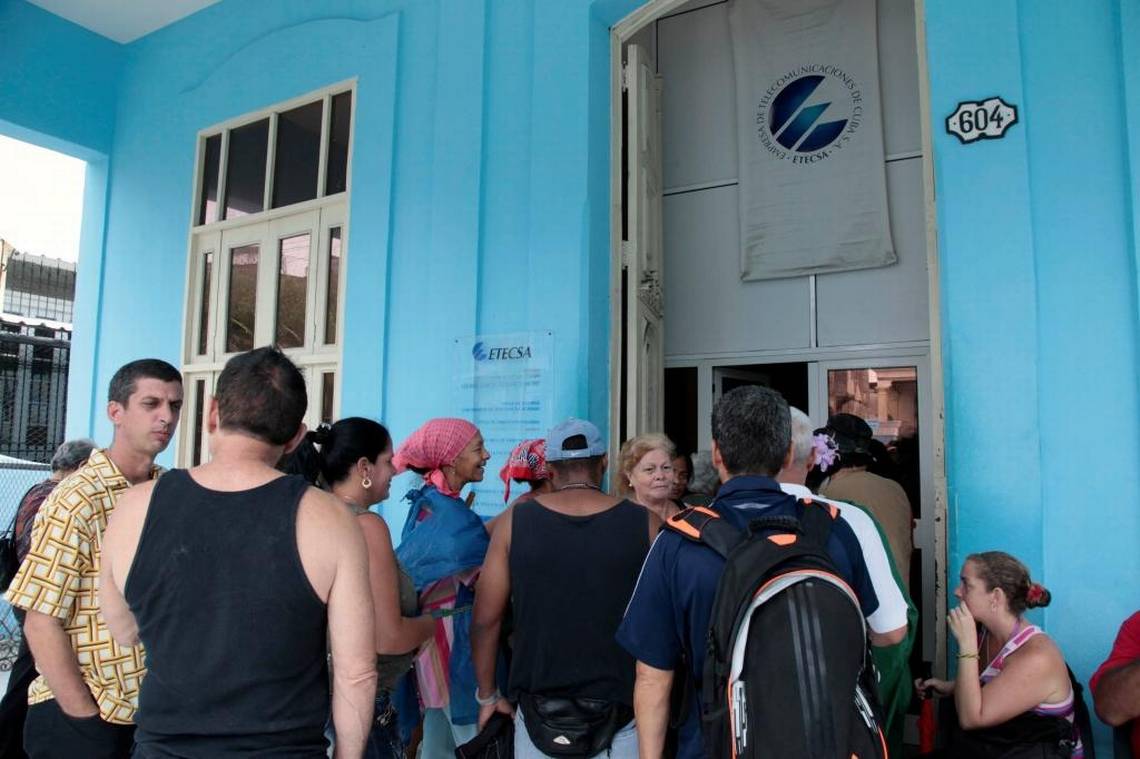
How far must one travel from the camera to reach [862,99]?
5074 mm

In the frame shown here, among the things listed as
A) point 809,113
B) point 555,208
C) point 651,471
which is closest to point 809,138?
point 809,113

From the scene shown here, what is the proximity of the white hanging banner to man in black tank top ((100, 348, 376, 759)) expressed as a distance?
4.24 m

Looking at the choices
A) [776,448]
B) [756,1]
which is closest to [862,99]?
[756,1]

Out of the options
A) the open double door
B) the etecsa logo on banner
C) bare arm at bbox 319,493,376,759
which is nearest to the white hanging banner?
the etecsa logo on banner

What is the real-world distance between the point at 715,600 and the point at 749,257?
405 centimetres

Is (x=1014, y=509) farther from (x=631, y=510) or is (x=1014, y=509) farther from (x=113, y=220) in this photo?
(x=113, y=220)

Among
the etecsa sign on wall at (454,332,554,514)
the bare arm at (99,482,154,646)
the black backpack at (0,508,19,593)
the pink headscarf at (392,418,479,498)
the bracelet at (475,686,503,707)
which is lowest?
the bracelet at (475,686,503,707)

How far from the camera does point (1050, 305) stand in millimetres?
3184

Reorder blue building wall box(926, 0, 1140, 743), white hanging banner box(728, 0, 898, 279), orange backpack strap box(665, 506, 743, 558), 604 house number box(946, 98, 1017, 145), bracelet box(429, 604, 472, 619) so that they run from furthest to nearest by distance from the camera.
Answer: white hanging banner box(728, 0, 898, 279) → 604 house number box(946, 98, 1017, 145) → blue building wall box(926, 0, 1140, 743) → bracelet box(429, 604, 472, 619) → orange backpack strap box(665, 506, 743, 558)

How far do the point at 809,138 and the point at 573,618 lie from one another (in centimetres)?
404

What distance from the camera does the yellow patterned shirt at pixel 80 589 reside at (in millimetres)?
1903

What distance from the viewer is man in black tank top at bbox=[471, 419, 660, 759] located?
7.28 ft

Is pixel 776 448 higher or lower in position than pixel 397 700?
higher

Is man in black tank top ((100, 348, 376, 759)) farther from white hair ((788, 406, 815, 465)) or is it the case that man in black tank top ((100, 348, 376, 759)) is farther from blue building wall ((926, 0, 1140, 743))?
blue building wall ((926, 0, 1140, 743))
